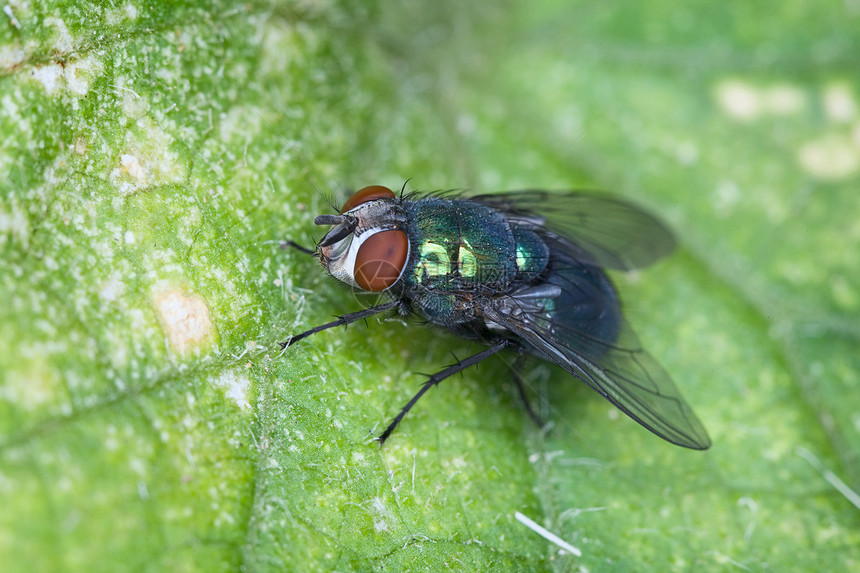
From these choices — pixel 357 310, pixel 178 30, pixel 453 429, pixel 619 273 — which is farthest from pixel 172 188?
pixel 619 273

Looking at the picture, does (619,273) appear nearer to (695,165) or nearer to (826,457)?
(695,165)

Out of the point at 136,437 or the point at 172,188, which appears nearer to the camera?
the point at 136,437

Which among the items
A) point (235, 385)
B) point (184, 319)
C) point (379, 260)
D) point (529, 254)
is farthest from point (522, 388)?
point (184, 319)

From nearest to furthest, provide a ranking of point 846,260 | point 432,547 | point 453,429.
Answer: point 432,547
point 453,429
point 846,260

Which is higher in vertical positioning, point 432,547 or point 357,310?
point 357,310

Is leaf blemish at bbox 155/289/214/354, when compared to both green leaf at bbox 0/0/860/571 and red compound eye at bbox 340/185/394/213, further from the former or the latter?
red compound eye at bbox 340/185/394/213

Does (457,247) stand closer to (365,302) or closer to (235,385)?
(365,302)
